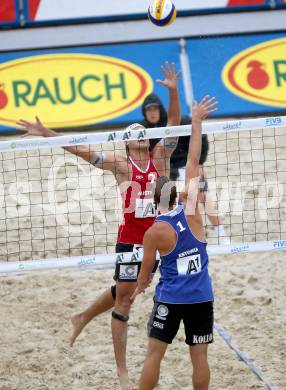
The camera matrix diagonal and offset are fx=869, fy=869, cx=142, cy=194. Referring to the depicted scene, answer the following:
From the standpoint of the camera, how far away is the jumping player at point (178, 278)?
20.8 feet

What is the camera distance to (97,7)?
13797 millimetres

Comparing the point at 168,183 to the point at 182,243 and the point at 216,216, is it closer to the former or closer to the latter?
the point at 182,243

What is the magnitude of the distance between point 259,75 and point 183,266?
7.61 meters

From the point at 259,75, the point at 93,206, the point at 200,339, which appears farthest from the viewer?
the point at 259,75

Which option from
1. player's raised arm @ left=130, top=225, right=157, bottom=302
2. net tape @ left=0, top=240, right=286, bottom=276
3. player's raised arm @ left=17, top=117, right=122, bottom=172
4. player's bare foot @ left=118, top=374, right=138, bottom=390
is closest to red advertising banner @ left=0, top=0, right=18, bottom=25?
player's raised arm @ left=17, top=117, right=122, bottom=172

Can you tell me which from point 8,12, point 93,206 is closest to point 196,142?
point 93,206

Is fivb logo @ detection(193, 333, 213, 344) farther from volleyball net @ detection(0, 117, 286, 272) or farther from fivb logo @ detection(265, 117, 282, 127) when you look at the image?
volleyball net @ detection(0, 117, 286, 272)

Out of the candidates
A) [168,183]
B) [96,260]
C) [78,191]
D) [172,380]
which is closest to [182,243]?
[168,183]

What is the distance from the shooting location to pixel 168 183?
6406 millimetres

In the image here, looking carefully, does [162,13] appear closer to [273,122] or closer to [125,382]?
[273,122]

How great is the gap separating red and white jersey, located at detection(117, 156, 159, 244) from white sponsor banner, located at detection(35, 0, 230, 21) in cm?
683

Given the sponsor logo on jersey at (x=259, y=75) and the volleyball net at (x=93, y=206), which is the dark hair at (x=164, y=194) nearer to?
the volleyball net at (x=93, y=206)

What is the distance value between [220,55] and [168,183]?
24.6 feet

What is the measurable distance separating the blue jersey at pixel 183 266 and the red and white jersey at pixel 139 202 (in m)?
0.96
